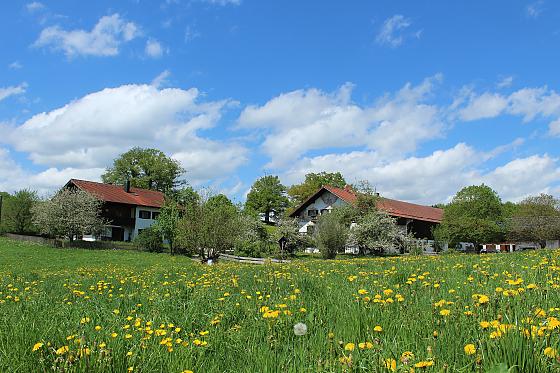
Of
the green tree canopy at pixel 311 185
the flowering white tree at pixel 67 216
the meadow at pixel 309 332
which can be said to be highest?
the green tree canopy at pixel 311 185

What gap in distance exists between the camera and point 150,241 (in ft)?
149

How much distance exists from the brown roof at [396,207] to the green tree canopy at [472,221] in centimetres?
586

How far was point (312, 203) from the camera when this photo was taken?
213 feet

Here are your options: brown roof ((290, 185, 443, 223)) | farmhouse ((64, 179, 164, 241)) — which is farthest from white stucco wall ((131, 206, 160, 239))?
brown roof ((290, 185, 443, 223))

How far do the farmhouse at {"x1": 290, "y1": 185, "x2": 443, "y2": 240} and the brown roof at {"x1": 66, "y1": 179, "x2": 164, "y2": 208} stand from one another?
21030 mm

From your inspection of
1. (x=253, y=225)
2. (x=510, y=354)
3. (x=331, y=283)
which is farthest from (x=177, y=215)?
(x=510, y=354)

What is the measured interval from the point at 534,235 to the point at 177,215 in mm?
43647

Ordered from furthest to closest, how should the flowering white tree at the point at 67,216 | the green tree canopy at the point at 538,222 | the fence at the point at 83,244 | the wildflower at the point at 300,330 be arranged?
1. the green tree canopy at the point at 538,222
2. the flowering white tree at the point at 67,216
3. the fence at the point at 83,244
4. the wildflower at the point at 300,330

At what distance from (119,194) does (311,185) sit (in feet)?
145

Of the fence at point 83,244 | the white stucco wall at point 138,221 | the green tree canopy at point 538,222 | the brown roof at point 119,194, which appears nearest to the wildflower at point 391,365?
the fence at point 83,244

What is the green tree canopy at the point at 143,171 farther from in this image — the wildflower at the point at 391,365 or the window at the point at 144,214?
the wildflower at the point at 391,365

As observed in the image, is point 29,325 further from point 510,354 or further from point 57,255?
point 57,255

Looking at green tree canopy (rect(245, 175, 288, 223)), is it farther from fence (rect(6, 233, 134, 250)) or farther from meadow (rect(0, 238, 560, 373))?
meadow (rect(0, 238, 560, 373))

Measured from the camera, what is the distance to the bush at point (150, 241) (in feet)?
A: 150
